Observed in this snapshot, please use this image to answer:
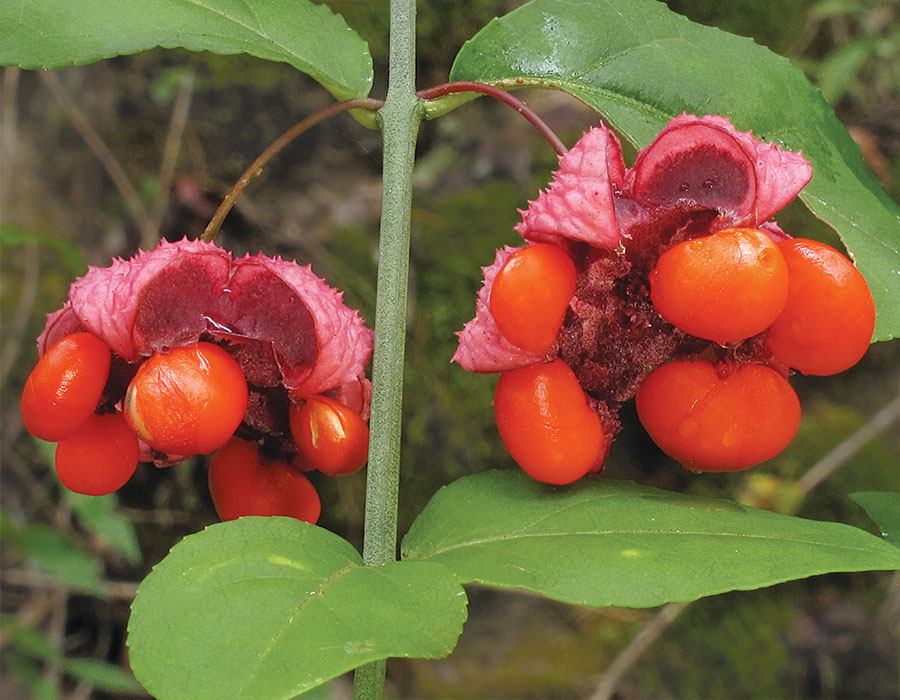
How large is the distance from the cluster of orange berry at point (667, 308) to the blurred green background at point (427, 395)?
1376mm

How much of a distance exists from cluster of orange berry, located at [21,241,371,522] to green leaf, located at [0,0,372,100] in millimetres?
208

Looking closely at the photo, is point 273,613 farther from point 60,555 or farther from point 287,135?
point 60,555

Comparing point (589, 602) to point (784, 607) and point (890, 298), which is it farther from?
point (784, 607)

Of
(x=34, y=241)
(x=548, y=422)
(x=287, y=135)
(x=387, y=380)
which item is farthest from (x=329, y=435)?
(x=34, y=241)

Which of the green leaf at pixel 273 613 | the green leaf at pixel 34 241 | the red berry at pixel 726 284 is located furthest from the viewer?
the green leaf at pixel 34 241

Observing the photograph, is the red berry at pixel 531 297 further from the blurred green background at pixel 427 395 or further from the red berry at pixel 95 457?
the blurred green background at pixel 427 395

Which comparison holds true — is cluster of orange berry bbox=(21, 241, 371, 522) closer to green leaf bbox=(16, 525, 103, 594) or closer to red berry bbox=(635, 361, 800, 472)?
red berry bbox=(635, 361, 800, 472)

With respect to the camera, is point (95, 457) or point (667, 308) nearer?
point (667, 308)

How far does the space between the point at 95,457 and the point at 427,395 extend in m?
1.37

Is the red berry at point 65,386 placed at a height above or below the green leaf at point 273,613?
above

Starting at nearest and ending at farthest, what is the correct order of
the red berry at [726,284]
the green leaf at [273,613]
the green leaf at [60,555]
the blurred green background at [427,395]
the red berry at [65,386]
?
the green leaf at [273,613] → the red berry at [726,284] → the red berry at [65,386] → the green leaf at [60,555] → the blurred green background at [427,395]

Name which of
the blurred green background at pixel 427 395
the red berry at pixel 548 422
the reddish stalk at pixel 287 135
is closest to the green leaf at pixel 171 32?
the reddish stalk at pixel 287 135

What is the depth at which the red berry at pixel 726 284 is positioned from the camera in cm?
70

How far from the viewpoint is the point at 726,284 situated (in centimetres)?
70
